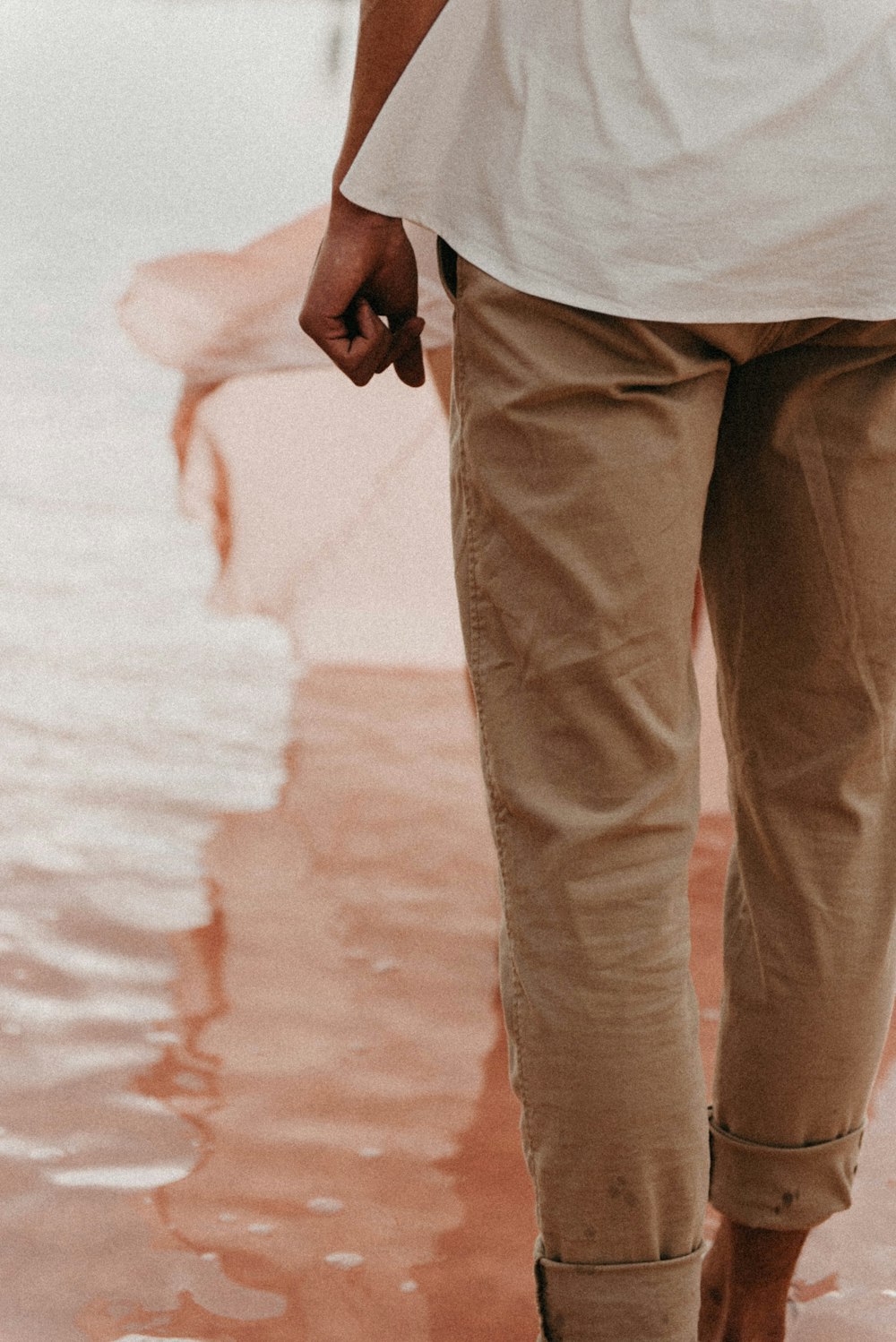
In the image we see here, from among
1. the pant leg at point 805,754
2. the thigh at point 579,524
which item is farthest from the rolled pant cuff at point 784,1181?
the thigh at point 579,524

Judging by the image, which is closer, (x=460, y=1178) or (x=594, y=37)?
(x=594, y=37)

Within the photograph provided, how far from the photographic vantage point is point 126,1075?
1440mm

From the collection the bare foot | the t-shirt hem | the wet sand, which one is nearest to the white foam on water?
the wet sand

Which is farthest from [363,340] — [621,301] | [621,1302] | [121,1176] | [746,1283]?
[121,1176]

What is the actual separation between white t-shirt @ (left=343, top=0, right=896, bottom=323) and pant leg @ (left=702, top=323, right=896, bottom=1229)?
0.07 m

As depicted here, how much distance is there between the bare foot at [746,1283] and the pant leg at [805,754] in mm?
33

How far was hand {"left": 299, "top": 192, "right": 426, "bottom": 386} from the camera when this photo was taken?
813 mm

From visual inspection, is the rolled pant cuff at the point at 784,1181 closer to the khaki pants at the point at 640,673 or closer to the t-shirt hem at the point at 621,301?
the khaki pants at the point at 640,673

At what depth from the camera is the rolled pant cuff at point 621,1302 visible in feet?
2.68

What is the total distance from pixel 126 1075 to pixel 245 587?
2.90 feet

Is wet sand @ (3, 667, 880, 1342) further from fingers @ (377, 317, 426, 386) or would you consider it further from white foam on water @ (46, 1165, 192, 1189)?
fingers @ (377, 317, 426, 386)

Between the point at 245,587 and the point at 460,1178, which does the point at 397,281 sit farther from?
the point at 245,587

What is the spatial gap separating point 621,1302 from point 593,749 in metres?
0.28

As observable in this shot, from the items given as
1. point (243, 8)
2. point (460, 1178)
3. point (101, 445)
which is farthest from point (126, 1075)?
point (243, 8)
